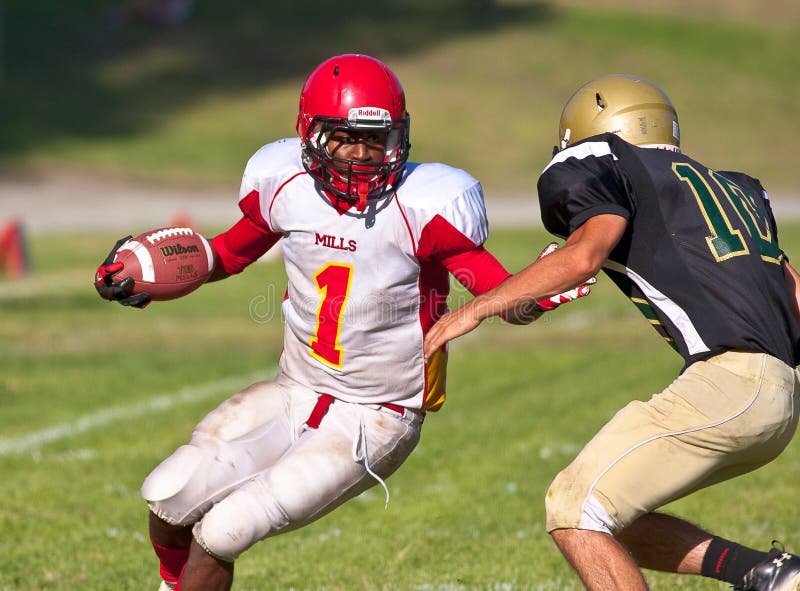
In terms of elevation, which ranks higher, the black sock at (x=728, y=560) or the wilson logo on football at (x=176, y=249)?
the wilson logo on football at (x=176, y=249)

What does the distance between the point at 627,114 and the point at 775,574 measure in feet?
5.32

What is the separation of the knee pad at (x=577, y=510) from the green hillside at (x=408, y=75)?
21.1 metres

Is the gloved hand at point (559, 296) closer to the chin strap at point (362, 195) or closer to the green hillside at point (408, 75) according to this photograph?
the chin strap at point (362, 195)

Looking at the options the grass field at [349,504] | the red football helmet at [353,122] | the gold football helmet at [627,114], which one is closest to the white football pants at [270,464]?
the red football helmet at [353,122]

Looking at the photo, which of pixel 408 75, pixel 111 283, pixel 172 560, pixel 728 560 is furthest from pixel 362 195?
pixel 408 75

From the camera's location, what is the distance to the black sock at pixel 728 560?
4.07 m

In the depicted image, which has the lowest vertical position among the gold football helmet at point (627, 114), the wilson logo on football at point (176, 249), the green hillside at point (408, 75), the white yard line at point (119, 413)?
the green hillside at point (408, 75)

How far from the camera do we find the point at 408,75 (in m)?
31.0

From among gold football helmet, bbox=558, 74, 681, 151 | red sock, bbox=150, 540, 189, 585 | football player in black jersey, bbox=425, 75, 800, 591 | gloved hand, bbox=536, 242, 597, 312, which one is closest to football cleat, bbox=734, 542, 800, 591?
football player in black jersey, bbox=425, 75, 800, 591

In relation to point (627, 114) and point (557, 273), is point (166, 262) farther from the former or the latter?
point (627, 114)

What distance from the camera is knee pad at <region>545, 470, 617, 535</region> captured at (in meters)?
3.62

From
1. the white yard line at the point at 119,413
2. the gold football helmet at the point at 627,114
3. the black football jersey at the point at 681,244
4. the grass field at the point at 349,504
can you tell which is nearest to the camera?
the black football jersey at the point at 681,244

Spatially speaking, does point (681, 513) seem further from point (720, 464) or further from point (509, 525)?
point (720, 464)

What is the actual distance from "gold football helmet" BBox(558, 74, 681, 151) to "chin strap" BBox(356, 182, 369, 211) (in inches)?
30.7
